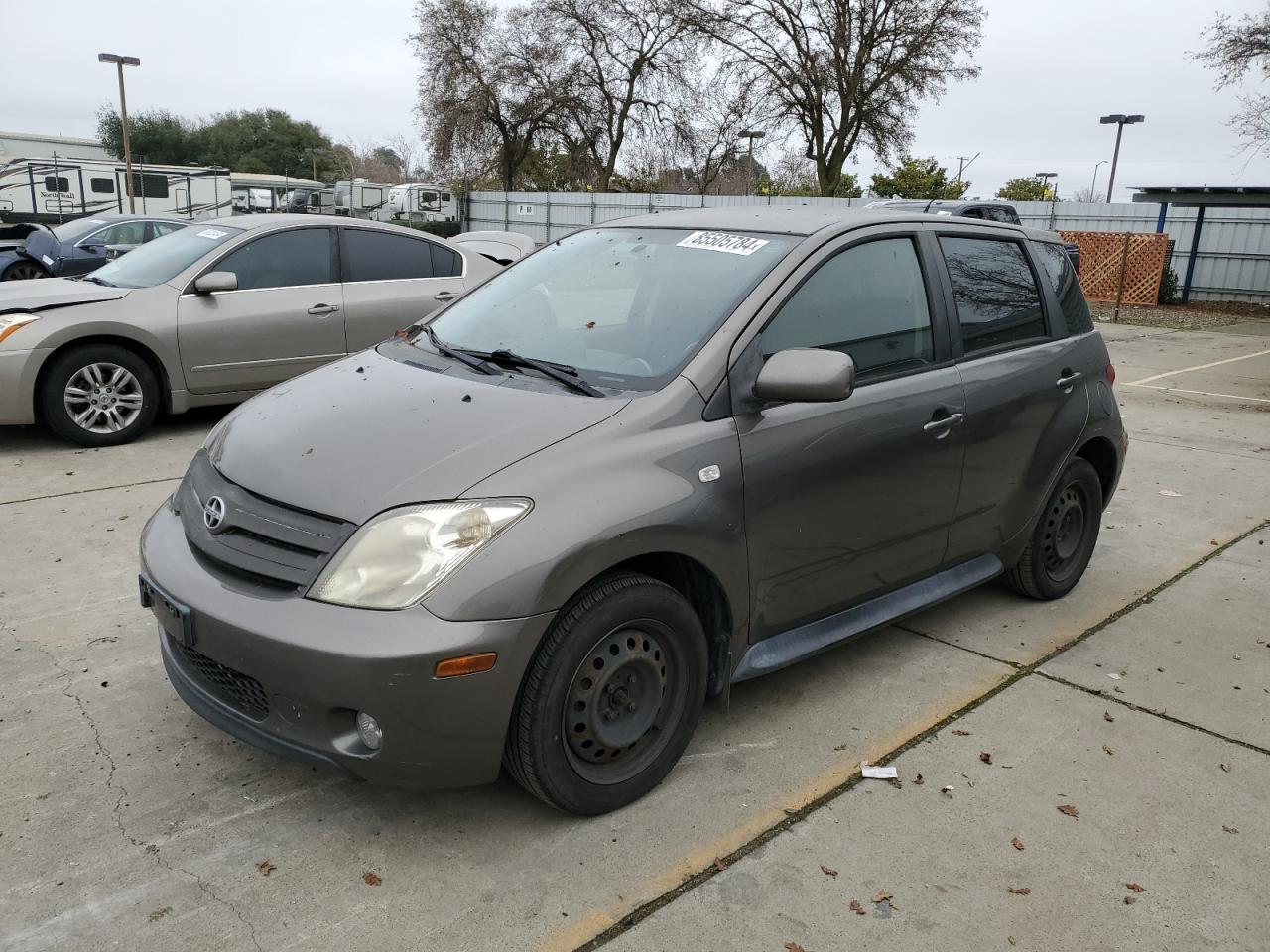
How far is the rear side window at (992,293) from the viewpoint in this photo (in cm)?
401

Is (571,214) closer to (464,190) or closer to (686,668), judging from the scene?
(464,190)

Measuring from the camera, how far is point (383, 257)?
800 centimetres

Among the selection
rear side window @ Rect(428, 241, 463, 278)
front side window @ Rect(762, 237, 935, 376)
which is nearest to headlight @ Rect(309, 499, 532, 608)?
front side window @ Rect(762, 237, 935, 376)

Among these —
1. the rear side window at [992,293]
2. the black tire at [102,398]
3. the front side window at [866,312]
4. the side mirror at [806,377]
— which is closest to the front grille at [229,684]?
the side mirror at [806,377]

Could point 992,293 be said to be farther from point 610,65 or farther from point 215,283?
point 610,65

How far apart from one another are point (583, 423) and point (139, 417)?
17.4 ft

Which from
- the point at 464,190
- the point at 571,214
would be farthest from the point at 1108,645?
the point at 464,190

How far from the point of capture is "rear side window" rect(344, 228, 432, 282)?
785 cm

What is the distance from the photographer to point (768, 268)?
3361 millimetres

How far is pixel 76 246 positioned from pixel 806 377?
537 inches

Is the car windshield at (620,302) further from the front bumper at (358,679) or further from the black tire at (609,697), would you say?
the front bumper at (358,679)

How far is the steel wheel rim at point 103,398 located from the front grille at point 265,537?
4.53 m

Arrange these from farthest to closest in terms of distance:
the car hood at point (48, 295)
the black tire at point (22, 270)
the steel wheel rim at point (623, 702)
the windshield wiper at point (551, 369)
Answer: the black tire at point (22, 270) → the car hood at point (48, 295) → the windshield wiper at point (551, 369) → the steel wheel rim at point (623, 702)

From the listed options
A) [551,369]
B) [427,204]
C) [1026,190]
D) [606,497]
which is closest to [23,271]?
[551,369]
